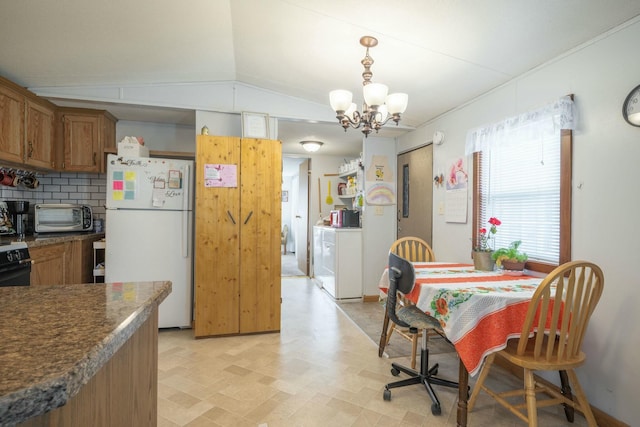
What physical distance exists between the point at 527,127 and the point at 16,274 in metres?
3.57

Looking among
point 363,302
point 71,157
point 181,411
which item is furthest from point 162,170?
point 363,302

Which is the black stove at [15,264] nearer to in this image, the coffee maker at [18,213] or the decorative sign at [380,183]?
the coffee maker at [18,213]

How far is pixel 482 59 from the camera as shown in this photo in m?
2.31

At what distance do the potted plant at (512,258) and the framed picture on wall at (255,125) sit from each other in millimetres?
2356

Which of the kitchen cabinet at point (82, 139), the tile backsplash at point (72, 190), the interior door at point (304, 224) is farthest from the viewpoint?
the interior door at point (304, 224)

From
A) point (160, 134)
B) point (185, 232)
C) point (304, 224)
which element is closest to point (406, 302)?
point (185, 232)

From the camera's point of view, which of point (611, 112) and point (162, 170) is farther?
point (162, 170)

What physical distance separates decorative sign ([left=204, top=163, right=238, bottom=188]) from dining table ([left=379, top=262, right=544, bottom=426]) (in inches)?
75.7

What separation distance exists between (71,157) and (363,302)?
11.9ft

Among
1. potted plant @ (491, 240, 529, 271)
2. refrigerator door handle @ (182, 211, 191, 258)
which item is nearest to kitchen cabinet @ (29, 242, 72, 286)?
refrigerator door handle @ (182, 211, 191, 258)

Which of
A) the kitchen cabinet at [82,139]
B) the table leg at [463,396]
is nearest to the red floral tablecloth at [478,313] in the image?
the table leg at [463,396]

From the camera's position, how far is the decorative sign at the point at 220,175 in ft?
9.63

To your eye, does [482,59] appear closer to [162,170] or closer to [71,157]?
[162,170]

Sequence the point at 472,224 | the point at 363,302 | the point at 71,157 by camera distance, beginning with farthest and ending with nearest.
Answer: the point at 363,302 < the point at 71,157 < the point at 472,224
